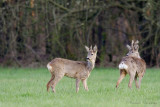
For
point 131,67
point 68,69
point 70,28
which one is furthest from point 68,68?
point 70,28

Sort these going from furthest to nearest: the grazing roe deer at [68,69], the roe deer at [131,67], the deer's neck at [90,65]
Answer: the deer's neck at [90,65] → the roe deer at [131,67] → the grazing roe deer at [68,69]

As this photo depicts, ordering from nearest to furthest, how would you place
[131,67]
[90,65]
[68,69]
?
1. [68,69]
2. [131,67]
3. [90,65]

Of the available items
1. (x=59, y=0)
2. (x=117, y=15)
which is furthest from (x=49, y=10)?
(x=117, y=15)

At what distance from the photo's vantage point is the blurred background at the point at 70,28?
2094cm

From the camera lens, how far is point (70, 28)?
21422 mm

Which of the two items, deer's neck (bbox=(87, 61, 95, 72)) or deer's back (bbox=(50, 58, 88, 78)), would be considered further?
deer's neck (bbox=(87, 61, 95, 72))

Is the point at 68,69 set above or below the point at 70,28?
below

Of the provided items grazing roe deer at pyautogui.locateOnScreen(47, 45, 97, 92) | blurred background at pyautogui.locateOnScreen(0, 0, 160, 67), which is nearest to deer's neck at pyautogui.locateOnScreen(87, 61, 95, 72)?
grazing roe deer at pyautogui.locateOnScreen(47, 45, 97, 92)

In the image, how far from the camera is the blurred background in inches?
824

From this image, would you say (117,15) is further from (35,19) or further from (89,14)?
(35,19)

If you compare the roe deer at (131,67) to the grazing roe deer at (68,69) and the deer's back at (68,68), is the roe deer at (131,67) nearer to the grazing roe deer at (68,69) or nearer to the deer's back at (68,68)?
the grazing roe deer at (68,69)

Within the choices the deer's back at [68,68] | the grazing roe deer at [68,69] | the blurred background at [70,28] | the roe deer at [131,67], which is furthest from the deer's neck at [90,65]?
the blurred background at [70,28]

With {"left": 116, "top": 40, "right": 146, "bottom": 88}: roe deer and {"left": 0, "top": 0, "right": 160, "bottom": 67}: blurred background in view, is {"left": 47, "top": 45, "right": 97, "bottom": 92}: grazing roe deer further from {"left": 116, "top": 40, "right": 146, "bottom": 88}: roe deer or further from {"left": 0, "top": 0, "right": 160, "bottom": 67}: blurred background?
{"left": 0, "top": 0, "right": 160, "bottom": 67}: blurred background

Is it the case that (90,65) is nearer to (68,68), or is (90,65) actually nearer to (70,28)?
(68,68)
